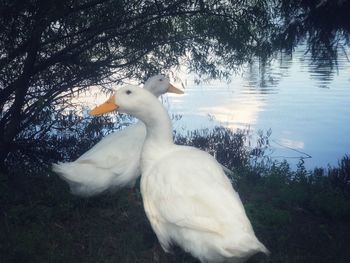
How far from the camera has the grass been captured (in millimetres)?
4164

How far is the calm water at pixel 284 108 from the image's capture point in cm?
1046

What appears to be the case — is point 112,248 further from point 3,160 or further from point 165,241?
point 3,160

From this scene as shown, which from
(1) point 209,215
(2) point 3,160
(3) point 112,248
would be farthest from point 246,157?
(1) point 209,215

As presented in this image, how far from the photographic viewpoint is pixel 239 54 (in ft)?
23.2

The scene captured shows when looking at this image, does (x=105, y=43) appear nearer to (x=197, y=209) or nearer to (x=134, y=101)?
(x=134, y=101)

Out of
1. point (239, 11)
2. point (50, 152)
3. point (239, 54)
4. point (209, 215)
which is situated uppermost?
point (239, 11)

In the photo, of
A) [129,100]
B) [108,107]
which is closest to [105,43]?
[108,107]

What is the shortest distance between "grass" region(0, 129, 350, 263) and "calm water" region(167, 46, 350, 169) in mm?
3545

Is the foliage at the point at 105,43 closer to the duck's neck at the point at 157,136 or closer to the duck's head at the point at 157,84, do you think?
the duck's head at the point at 157,84

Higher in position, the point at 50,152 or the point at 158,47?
the point at 158,47

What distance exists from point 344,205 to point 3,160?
4.56 metres

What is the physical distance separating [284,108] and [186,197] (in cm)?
1025

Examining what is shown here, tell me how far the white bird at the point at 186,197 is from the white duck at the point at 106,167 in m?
0.75

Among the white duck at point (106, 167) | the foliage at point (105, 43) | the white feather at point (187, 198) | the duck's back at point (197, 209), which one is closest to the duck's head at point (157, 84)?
the foliage at point (105, 43)
